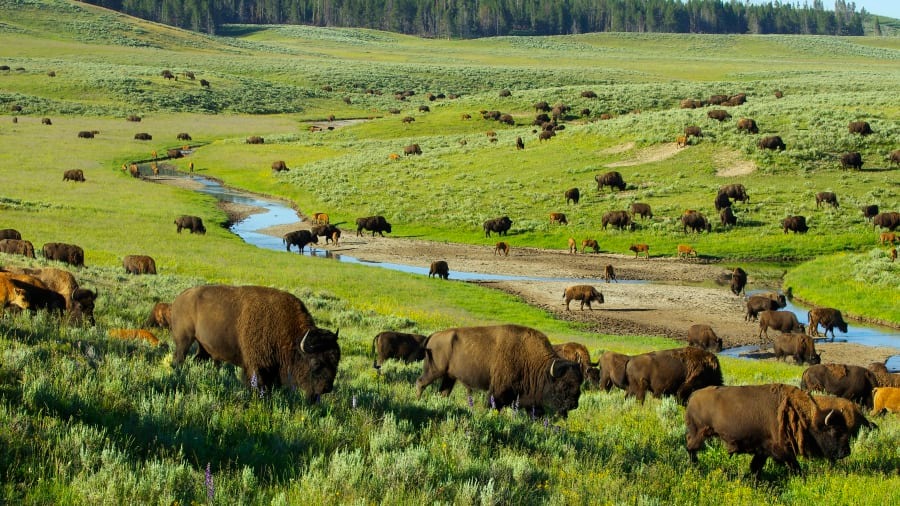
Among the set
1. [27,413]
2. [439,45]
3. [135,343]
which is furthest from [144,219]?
[439,45]

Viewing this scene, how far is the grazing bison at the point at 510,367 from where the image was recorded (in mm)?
10655

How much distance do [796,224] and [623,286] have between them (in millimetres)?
11517

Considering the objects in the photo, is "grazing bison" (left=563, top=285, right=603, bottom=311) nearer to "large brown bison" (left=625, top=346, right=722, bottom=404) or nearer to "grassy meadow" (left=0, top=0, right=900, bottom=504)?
"grassy meadow" (left=0, top=0, right=900, bottom=504)

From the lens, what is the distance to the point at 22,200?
135 feet

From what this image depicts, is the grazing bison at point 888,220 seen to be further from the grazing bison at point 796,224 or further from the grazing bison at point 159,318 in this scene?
the grazing bison at point 159,318

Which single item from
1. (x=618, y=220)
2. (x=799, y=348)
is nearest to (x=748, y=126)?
(x=618, y=220)

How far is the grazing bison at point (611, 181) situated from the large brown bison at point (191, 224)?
22239 mm

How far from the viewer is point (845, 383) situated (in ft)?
49.5

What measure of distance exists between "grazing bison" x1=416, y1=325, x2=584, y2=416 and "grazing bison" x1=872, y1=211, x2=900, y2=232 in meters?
33.0

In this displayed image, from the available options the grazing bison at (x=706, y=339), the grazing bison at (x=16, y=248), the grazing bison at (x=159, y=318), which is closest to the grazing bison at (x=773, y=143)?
the grazing bison at (x=706, y=339)

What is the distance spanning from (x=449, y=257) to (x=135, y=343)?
28701 mm

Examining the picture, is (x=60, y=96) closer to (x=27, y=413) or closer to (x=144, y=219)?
(x=144, y=219)

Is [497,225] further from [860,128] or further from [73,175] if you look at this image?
[73,175]

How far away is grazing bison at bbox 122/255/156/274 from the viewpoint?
2483 cm
